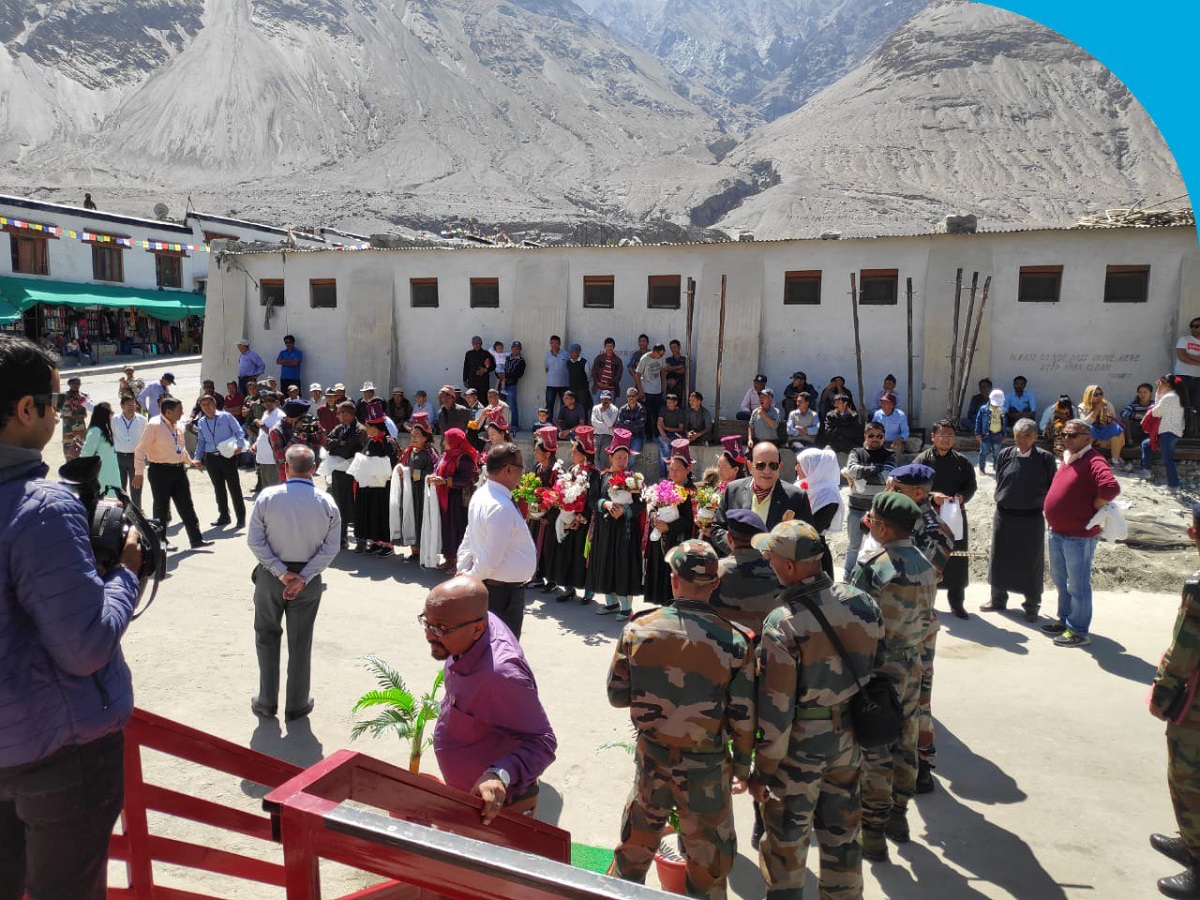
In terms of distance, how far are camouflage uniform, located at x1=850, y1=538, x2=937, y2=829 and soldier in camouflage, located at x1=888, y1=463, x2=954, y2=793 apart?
0.89ft

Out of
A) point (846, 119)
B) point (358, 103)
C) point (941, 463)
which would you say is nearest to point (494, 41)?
point (358, 103)

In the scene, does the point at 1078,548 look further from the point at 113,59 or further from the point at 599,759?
the point at 113,59

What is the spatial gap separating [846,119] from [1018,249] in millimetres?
74897

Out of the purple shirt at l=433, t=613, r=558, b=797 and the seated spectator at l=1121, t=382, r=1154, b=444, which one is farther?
the seated spectator at l=1121, t=382, r=1154, b=444

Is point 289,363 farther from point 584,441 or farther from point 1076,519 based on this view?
point 1076,519

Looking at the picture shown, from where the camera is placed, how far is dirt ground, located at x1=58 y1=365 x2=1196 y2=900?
417 cm

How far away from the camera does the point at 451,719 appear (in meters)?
3.26

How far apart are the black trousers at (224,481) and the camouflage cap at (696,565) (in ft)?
30.1

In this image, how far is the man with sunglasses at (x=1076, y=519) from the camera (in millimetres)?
7043

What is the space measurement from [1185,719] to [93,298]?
33408 mm

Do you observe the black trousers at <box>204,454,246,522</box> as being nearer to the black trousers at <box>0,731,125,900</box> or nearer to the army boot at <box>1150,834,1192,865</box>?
the black trousers at <box>0,731,125,900</box>

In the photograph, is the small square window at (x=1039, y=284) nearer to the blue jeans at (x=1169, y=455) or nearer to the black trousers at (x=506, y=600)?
the blue jeans at (x=1169, y=455)

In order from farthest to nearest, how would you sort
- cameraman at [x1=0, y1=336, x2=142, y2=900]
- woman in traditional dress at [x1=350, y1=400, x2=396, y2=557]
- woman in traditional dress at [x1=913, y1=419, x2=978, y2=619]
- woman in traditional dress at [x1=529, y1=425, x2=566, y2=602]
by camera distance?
woman in traditional dress at [x1=350, y1=400, x2=396, y2=557] < woman in traditional dress at [x1=529, y1=425, x2=566, y2=602] < woman in traditional dress at [x1=913, y1=419, x2=978, y2=619] < cameraman at [x1=0, y1=336, x2=142, y2=900]

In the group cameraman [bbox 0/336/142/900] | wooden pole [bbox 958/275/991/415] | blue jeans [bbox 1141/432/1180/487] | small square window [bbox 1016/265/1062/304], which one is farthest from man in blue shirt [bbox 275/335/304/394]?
cameraman [bbox 0/336/142/900]
